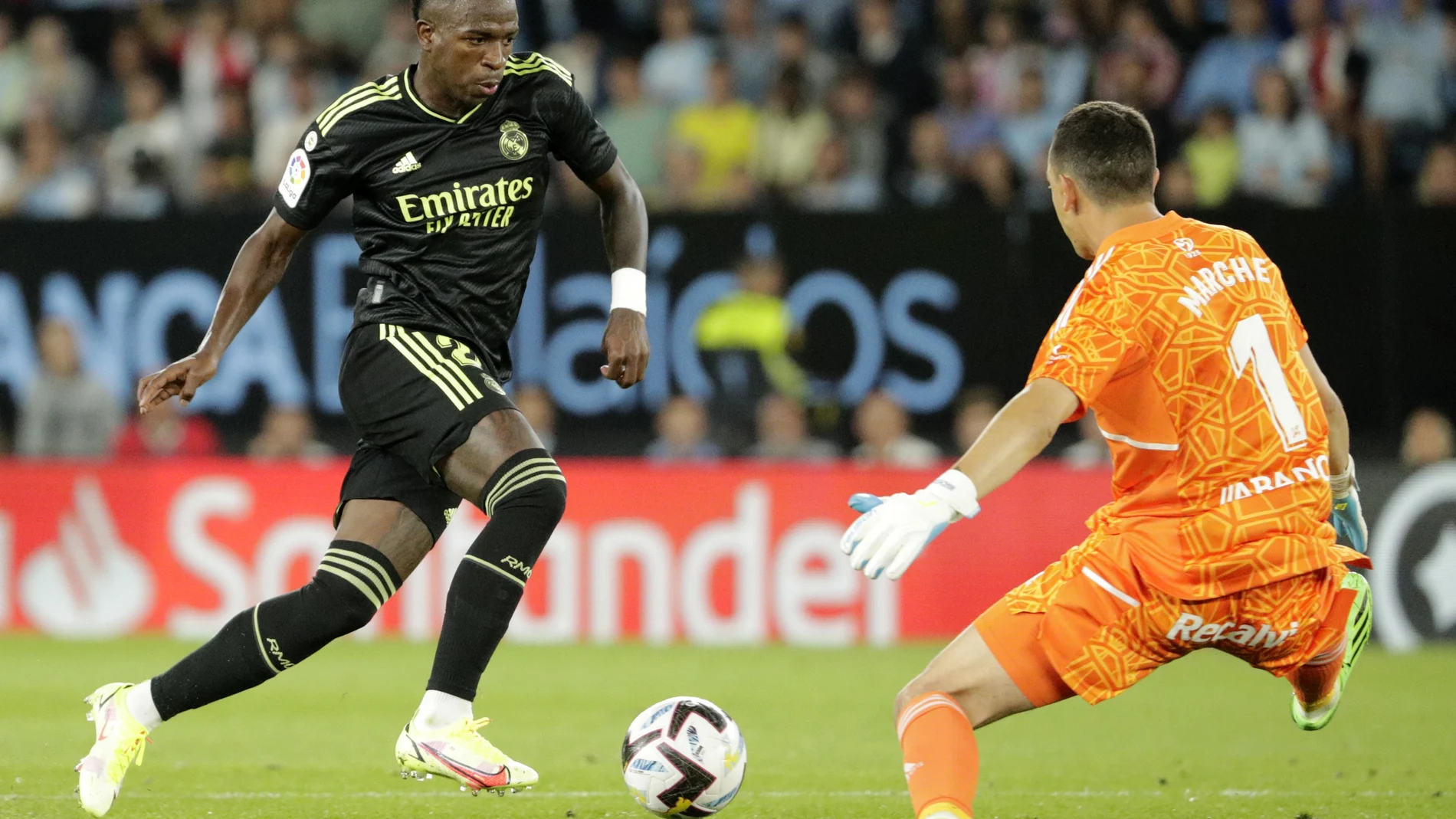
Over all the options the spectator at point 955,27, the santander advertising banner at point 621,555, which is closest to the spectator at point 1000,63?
the spectator at point 955,27

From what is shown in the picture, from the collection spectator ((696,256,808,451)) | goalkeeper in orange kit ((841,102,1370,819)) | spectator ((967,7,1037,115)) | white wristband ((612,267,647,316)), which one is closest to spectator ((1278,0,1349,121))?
spectator ((967,7,1037,115))

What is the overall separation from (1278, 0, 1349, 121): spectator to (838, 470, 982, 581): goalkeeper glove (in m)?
9.33

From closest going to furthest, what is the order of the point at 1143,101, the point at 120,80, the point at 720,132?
the point at 1143,101, the point at 720,132, the point at 120,80

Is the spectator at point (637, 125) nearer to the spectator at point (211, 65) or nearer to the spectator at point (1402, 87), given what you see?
the spectator at point (211, 65)

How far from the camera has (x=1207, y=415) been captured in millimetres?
4109

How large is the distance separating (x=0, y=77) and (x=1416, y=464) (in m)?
11.4

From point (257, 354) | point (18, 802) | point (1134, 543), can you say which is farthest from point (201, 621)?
point (1134, 543)

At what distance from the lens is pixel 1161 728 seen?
7652 millimetres

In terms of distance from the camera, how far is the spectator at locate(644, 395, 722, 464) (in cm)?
1176

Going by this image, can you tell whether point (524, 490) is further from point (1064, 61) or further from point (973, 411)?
point (1064, 61)

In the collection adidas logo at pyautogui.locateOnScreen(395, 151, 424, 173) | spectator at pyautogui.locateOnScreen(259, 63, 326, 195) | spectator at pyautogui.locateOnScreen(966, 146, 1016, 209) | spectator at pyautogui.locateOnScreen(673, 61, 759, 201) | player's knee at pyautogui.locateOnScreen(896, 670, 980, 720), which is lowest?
player's knee at pyautogui.locateOnScreen(896, 670, 980, 720)

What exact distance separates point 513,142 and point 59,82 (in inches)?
422

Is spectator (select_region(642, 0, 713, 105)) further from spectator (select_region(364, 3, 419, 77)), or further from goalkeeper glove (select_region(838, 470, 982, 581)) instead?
goalkeeper glove (select_region(838, 470, 982, 581))

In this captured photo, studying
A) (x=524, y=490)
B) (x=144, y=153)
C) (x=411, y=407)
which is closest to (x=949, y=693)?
(x=524, y=490)
